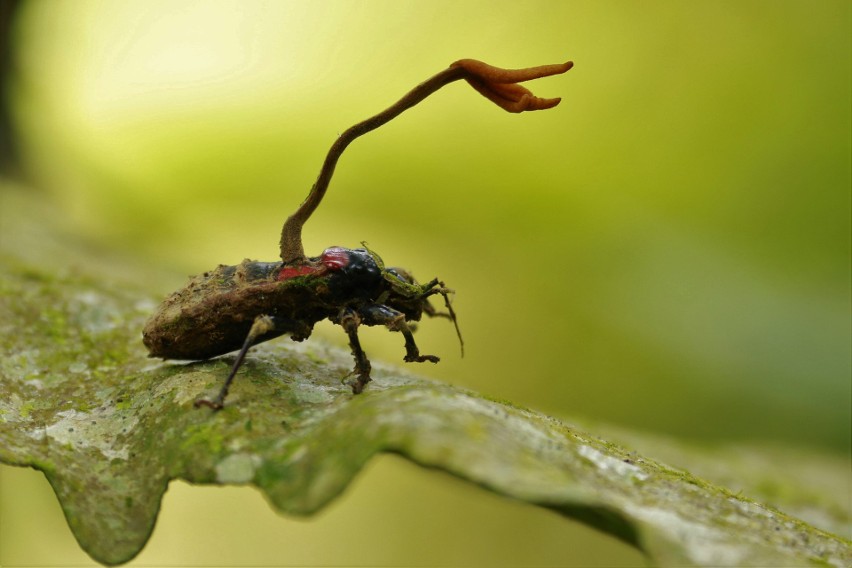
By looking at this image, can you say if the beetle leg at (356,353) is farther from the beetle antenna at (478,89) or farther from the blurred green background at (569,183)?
the blurred green background at (569,183)

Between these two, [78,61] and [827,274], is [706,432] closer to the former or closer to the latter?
[827,274]

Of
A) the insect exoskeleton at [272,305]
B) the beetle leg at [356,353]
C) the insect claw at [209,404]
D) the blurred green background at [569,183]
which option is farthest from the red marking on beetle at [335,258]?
the blurred green background at [569,183]

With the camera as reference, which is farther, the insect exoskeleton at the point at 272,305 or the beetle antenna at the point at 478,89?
the insect exoskeleton at the point at 272,305

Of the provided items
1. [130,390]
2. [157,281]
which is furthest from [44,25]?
[130,390]

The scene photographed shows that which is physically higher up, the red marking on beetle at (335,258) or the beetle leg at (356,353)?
the red marking on beetle at (335,258)

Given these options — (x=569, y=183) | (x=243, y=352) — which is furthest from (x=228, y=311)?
(x=569, y=183)

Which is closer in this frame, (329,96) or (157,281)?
(157,281)

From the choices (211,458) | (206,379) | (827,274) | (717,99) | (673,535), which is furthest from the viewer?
(717,99)
